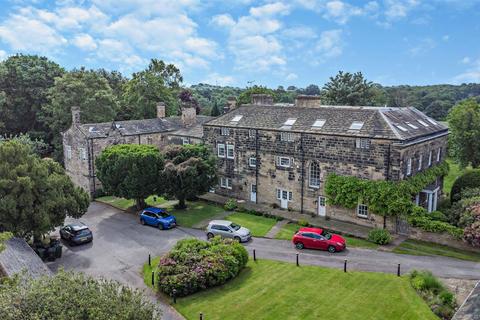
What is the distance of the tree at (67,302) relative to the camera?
1288cm

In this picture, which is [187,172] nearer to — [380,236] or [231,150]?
[231,150]

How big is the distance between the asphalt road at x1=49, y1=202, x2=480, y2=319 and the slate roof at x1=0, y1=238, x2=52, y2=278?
4.39 meters

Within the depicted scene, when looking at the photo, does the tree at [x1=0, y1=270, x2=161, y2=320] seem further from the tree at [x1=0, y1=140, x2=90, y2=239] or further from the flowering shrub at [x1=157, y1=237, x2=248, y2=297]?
the tree at [x1=0, y1=140, x2=90, y2=239]

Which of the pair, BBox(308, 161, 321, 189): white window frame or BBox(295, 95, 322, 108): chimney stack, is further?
BBox(295, 95, 322, 108): chimney stack

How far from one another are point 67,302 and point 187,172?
2592 cm

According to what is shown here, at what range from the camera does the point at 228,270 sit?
25.9 m

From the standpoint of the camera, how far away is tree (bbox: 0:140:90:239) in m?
27.7

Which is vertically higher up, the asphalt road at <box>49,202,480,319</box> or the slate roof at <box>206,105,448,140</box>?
the slate roof at <box>206,105,448,140</box>

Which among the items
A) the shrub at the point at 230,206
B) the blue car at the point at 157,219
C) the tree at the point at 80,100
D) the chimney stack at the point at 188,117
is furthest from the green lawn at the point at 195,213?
the tree at the point at 80,100

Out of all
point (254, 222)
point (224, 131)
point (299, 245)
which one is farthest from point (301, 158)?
point (299, 245)

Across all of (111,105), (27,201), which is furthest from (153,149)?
(111,105)

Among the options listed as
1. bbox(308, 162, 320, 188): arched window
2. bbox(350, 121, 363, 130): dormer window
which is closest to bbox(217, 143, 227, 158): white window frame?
bbox(308, 162, 320, 188): arched window

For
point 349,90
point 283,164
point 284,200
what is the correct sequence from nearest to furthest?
point 283,164, point 284,200, point 349,90

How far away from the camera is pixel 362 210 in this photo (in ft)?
119
